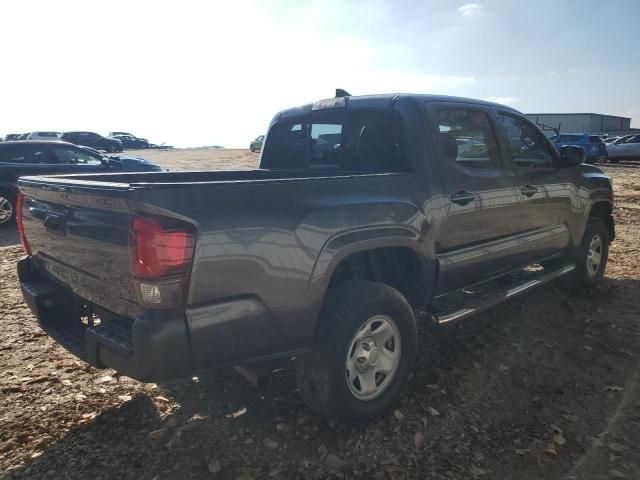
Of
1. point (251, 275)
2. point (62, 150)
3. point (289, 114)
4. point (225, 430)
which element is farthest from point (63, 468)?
point (62, 150)

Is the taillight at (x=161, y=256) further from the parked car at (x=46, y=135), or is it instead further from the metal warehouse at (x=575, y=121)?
the metal warehouse at (x=575, y=121)

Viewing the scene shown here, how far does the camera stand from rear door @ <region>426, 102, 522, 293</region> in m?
3.44

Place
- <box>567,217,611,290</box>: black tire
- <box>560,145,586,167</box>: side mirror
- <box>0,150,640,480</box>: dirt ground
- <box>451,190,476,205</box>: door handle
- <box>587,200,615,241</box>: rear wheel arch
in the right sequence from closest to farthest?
<box>0,150,640,480</box>: dirt ground, <box>451,190,476,205</box>: door handle, <box>560,145,586,167</box>: side mirror, <box>567,217,611,290</box>: black tire, <box>587,200,615,241</box>: rear wheel arch

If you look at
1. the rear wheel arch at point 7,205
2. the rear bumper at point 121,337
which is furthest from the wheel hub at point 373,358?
the rear wheel arch at point 7,205

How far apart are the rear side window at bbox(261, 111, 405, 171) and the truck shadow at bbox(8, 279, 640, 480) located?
1609 mm

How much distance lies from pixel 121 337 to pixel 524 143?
3.78m

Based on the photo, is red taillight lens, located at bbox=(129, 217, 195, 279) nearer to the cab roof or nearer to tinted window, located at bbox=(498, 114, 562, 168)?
the cab roof

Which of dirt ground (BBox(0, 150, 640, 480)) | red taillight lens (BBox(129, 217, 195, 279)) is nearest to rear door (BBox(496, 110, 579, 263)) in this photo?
dirt ground (BBox(0, 150, 640, 480))

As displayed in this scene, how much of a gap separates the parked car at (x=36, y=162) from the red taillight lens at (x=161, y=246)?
8.39 meters

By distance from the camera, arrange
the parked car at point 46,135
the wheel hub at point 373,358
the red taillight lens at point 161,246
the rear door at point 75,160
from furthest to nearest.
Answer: the parked car at point 46,135 → the rear door at point 75,160 → the wheel hub at point 373,358 → the red taillight lens at point 161,246

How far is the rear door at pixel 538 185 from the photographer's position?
419cm

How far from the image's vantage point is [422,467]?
8.45 ft

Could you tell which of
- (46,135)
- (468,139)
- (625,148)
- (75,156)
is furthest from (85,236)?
(46,135)

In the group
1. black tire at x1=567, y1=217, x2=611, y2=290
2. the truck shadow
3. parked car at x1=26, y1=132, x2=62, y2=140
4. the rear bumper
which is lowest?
the truck shadow
